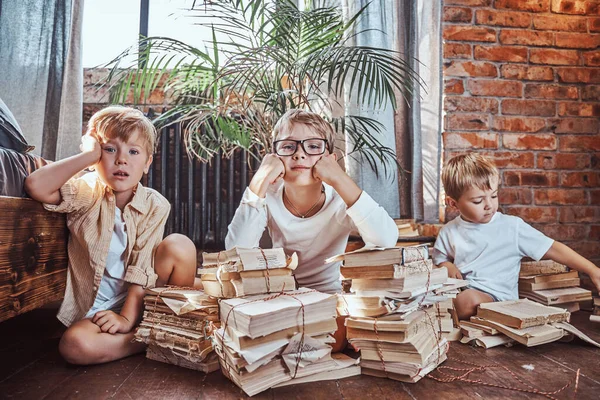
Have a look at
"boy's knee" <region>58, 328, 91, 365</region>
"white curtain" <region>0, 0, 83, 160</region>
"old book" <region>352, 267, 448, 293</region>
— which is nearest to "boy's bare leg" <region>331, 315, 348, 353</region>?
"old book" <region>352, 267, 448, 293</region>

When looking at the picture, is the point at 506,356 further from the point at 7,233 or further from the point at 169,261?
the point at 7,233

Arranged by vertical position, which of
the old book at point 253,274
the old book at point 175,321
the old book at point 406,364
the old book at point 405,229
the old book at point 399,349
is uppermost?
the old book at point 405,229

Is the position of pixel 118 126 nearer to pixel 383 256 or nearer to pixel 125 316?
pixel 125 316

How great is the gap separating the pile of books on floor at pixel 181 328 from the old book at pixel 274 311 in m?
0.11

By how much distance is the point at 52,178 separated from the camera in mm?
1245

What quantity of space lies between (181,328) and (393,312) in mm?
592

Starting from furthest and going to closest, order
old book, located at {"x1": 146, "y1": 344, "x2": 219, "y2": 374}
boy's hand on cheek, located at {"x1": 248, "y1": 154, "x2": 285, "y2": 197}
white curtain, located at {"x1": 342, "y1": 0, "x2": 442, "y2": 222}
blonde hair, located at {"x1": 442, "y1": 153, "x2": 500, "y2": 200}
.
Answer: white curtain, located at {"x1": 342, "y1": 0, "x2": 442, "y2": 222} → blonde hair, located at {"x1": 442, "y1": 153, "x2": 500, "y2": 200} → boy's hand on cheek, located at {"x1": 248, "y1": 154, "x2": 285, "y2": 197} → old book, located at {"x1": 146, "y1": 344, "x2": 219, "y2": 374}

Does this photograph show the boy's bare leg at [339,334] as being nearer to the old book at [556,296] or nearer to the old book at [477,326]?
the old book at [477,326]

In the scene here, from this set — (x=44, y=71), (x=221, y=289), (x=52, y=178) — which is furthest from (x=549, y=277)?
(x=44, y=71)

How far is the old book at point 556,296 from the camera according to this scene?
187 centimetres

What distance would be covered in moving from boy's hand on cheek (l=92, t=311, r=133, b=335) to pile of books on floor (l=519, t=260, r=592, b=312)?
1589mm

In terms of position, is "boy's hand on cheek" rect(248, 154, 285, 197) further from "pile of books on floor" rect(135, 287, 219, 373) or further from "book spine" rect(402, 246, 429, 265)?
"book spine" rect(402, 246, 429, 265)

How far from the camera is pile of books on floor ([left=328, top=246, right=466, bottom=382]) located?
1146 mm

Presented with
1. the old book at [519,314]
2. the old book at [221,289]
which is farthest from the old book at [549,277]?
the old book at [221,289]
